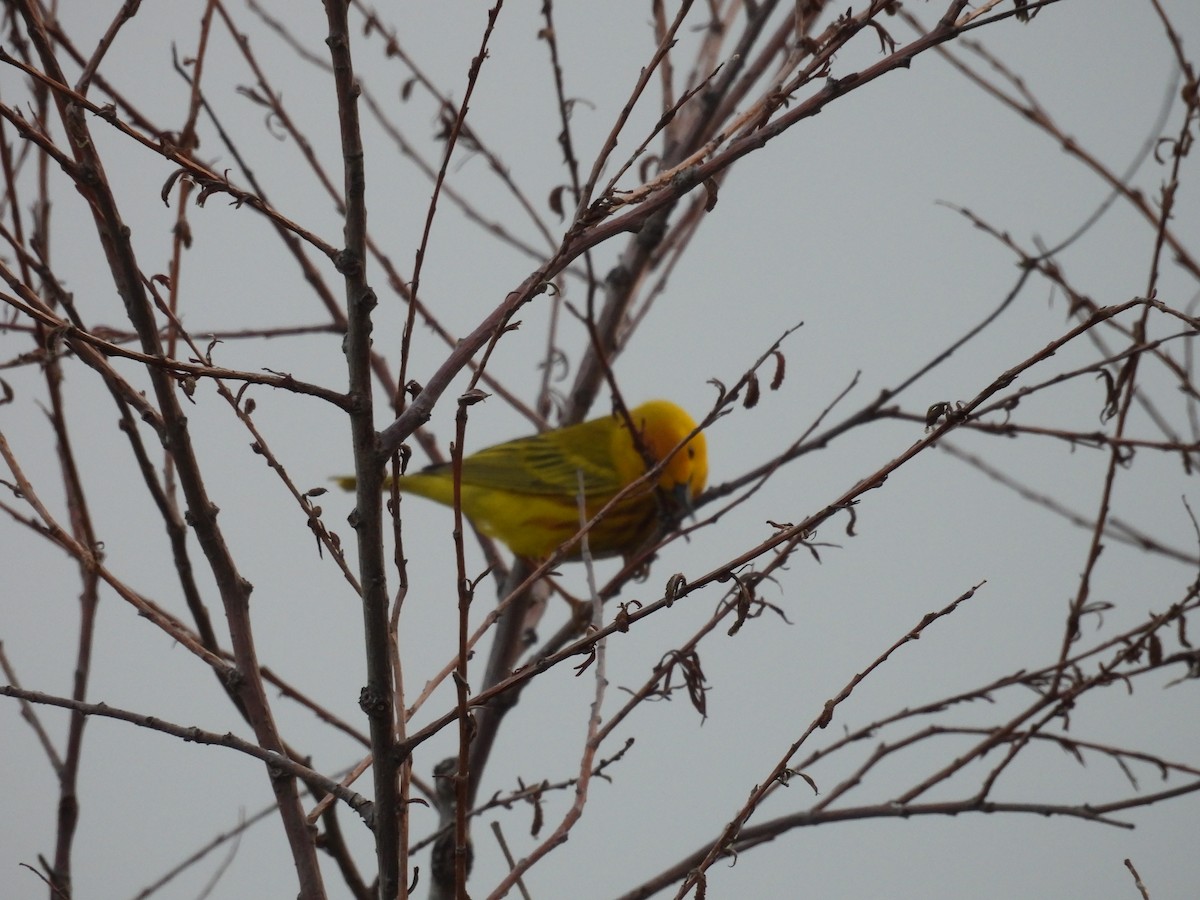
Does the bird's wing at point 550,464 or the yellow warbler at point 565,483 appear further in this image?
the bird's wing at point 550,464

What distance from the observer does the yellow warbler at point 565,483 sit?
13.7ft

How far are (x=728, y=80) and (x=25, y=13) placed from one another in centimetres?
168

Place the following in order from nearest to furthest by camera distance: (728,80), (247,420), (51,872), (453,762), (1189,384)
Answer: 1. (247,420)
2. (51,872)
3. (1189,384)
4. (453,762)
5. (728,80)

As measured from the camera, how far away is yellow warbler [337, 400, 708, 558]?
4168 mm

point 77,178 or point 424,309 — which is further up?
point 424,309

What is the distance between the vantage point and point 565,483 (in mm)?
4230

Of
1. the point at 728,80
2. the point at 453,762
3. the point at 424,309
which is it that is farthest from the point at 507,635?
the point at 728,80

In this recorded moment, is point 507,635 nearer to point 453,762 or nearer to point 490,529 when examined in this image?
point 453,762

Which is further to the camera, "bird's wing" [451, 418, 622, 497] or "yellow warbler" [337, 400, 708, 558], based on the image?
"bird's wing" [451, 418, 622, 497]

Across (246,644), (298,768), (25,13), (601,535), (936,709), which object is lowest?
(298,768)

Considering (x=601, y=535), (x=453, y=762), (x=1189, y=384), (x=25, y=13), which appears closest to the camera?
(x=25, y=13)

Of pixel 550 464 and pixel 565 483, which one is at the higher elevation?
pixel 550 464

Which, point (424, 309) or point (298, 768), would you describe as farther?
point (424, 309)

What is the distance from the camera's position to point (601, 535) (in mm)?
4293
